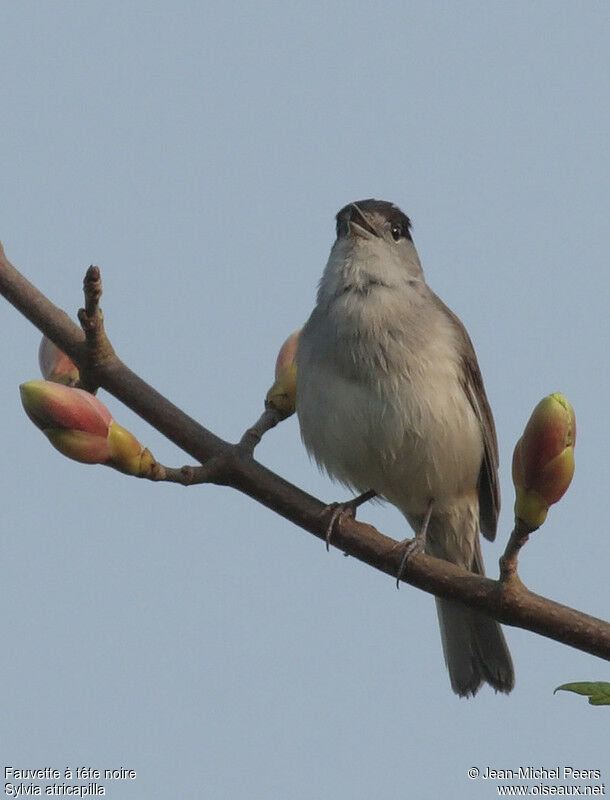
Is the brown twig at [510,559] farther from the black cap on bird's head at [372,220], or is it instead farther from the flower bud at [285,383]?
the black cap on bird's head at [372,220]

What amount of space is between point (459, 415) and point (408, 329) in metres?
0.61

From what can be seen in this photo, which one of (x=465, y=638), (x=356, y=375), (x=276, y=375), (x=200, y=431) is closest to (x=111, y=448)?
(x=200, y=431)

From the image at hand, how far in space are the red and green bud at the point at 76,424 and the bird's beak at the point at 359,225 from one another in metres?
3.23

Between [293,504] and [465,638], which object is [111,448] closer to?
[293,504]

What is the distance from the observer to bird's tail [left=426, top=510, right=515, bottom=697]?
6445 mm

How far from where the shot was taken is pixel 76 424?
3512 mm

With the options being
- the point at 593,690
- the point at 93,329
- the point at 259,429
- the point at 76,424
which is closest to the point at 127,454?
the point at 76,424

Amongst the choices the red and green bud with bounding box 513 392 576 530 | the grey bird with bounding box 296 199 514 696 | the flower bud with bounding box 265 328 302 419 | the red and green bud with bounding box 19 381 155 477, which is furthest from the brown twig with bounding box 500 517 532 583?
the grey bird with bounding box 296 199 514 696

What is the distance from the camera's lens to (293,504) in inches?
160

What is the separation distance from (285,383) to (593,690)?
2031 mm

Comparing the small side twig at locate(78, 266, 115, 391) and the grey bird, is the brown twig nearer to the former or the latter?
the small side twig at locate(78, 266, 115, 391)

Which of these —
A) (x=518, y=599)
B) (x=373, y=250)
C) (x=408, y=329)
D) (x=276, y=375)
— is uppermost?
(x=373, y=250)

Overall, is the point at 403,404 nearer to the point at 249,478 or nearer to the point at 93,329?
the point at 249,478

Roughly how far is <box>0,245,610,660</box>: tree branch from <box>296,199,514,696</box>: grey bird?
1804 millimetres
